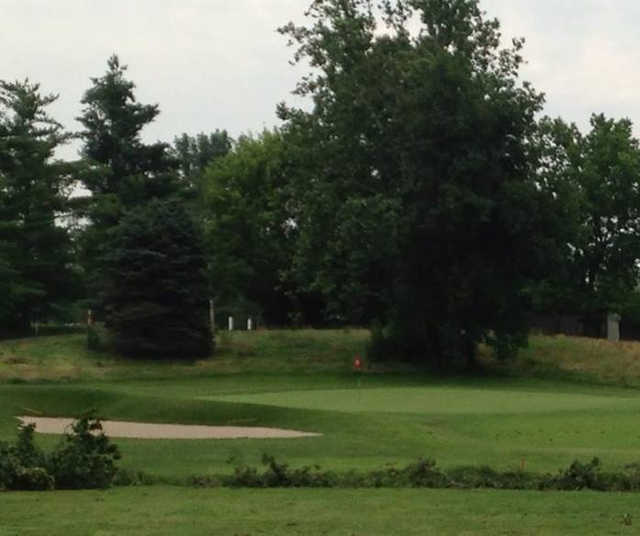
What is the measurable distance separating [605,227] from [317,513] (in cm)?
5941

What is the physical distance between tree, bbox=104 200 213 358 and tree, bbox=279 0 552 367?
4623 millimetres

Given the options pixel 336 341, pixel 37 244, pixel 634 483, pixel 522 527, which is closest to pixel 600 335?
pixel 336 341

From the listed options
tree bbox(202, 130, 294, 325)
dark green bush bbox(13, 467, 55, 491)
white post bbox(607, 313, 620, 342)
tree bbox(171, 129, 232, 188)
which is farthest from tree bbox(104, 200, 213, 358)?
tree bbox(171, 129, 232, 188)

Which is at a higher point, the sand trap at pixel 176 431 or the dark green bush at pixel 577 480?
the dark green bush at pixel 577 480

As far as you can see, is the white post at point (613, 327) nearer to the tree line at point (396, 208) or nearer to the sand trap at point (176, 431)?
the tree line at point (396, 208)

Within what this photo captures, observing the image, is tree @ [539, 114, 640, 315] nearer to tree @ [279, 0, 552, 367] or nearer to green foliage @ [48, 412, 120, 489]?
tree @ [279, 0, 552, 367]

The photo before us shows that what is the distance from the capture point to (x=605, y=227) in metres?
69.2

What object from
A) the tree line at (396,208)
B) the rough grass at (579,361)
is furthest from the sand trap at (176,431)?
the rough grass at (579,361)

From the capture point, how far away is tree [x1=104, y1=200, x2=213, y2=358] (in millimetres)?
47062

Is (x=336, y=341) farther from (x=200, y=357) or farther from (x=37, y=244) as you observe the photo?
(x=37, y=244)

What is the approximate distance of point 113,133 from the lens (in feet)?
244

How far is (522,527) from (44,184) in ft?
158

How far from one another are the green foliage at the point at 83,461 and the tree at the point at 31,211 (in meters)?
38.0

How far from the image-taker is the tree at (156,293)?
47062mm
